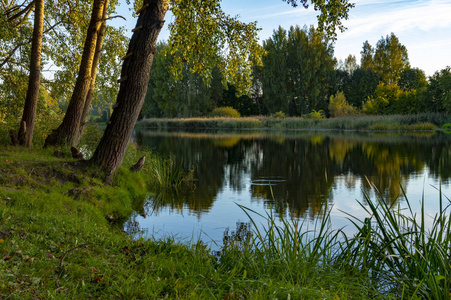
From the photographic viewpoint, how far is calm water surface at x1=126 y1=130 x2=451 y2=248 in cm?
694

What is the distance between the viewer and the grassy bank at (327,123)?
34.7 m

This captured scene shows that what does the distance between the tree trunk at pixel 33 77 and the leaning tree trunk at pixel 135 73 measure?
11.1ft

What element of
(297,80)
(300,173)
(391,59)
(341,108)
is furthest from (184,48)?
(391,59)

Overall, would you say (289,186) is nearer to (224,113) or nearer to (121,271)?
(121,271)

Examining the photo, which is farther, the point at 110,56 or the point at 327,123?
the point at 327,123

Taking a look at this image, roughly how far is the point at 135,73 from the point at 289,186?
513cm

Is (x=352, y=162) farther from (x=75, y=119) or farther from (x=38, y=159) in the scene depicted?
(x=38, y=159)

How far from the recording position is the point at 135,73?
7074mm

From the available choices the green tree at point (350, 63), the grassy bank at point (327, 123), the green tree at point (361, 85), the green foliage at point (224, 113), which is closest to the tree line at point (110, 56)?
the grassy bank at point (327, 123)

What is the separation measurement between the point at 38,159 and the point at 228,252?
5.35 metres

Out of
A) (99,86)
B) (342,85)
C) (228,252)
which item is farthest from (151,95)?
(228,252)

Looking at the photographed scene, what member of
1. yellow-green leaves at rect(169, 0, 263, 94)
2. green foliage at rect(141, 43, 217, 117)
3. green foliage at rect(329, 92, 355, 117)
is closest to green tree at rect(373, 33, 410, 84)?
green foliage at rect(329, 92, 355, 117)

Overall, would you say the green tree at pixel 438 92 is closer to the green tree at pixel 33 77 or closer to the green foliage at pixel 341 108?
the green foliage at pixel 341 108

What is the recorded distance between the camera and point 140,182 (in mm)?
9227
